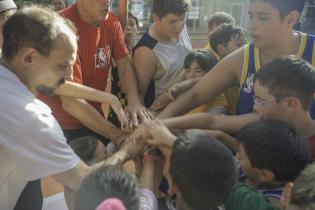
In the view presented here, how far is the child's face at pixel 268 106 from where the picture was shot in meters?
1.60

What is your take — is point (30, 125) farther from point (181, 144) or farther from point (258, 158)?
point (258, 158)

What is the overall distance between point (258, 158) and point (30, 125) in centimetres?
89

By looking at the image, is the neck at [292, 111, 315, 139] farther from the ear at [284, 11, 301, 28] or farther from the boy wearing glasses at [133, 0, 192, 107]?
the boy wearing glasses at [133, 0, 192, 107]

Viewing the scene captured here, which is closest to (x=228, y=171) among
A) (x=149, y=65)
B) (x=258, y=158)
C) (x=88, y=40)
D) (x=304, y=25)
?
(x=258, y=158)

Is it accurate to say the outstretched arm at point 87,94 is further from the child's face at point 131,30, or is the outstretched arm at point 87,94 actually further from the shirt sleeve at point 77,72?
the child's face at point 131,30

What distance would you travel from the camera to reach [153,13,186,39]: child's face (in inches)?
97.6

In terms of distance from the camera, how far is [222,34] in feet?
10.1

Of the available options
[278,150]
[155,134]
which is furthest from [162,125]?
[278,150]

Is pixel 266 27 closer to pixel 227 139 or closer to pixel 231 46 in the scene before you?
pixel 227 139

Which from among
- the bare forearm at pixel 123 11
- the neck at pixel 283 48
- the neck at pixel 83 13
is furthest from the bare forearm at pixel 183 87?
the bare forearm at pixel 123 11

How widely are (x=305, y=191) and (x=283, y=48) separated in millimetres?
974

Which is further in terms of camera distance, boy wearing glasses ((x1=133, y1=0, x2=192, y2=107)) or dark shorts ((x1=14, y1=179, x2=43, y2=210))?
boy wearing glasses ((x1=133, y1=0, x2=192, y2=107))

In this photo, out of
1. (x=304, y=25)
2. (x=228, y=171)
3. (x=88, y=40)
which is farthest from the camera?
(x=304, y=25)

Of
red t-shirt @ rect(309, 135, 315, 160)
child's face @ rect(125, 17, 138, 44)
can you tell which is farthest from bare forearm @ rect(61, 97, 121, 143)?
child's face @ rect(125, 17, 138, 44)
